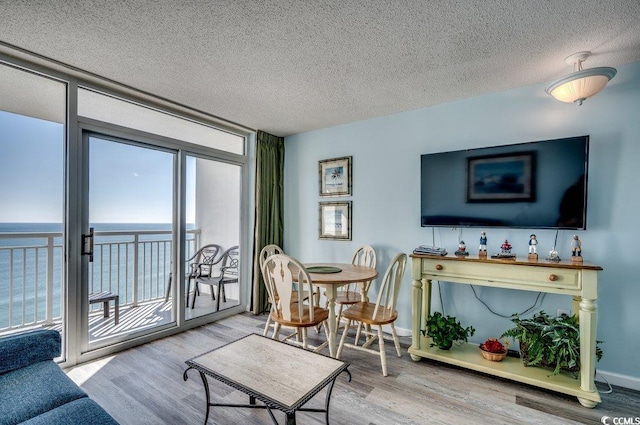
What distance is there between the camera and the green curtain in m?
3.89

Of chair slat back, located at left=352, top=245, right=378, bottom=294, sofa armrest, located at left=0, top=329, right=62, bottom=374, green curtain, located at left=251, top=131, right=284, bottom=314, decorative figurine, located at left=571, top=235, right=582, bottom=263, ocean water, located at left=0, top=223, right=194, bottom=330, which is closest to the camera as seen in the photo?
sofa armrest, located at left=0, top=329, right=62, bottom=374

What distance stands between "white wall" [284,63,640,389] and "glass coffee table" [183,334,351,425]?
1.85m

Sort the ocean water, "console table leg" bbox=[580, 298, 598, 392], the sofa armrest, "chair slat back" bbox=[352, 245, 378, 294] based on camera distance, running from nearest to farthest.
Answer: the sofa armrest
"console table leg" bbox=[580, 298, 598, 392]
the ocean water
"chair slat back" bbox=[352, 245, 378, 294]

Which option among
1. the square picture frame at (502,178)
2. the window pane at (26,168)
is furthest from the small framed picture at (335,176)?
the window pane at (26,168)

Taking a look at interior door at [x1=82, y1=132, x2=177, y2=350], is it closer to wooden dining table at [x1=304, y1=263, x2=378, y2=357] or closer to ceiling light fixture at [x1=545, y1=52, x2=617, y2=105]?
wooden dining table at [x1=304, y1=263, x2=378, y2=357]

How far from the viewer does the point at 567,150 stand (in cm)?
231

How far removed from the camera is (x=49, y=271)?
309cm

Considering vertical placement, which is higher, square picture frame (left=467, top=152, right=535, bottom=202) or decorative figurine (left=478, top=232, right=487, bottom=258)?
square picture frame (left=467, top=152, right=535, bottom=202)

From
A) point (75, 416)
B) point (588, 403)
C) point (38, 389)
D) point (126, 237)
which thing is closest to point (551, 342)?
point (588, 403)

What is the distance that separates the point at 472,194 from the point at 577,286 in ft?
3.44

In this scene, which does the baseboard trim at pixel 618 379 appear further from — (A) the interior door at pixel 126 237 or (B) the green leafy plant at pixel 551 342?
(A) the interior door at pixel 126 237

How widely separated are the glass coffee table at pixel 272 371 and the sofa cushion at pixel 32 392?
1.76 ft

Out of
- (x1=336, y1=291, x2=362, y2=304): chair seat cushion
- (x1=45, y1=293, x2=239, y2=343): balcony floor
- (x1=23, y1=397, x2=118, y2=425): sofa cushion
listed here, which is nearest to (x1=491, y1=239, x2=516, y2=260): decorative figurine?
(x1=336, y1=291, x2=362, y2=304): chair seat cushion

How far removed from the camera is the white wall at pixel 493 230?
223 cm
